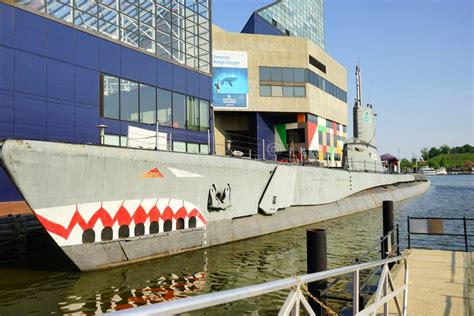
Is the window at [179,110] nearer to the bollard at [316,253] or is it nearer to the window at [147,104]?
the window at [147,104]

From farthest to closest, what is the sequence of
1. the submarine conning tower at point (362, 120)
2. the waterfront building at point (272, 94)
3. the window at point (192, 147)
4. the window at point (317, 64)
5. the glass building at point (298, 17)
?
the glass building at point (298, 17) < the window at point (317, 64) < the waterfront building at point (272, 94) < the submarine conning tower at point (362, 120) < the window at point (192, 147)

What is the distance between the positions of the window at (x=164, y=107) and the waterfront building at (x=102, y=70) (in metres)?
0.07

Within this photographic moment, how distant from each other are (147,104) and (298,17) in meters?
55.6

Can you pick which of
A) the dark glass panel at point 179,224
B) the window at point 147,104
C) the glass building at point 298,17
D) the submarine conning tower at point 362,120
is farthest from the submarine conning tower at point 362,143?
the glass building at point 298,17

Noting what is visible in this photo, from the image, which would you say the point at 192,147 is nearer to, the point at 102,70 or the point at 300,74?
the point at 102,70

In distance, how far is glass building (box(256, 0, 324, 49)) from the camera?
61688 mm

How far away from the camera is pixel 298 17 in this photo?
7212cm

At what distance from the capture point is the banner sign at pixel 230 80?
1738 inches

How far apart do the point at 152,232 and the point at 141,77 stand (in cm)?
1353

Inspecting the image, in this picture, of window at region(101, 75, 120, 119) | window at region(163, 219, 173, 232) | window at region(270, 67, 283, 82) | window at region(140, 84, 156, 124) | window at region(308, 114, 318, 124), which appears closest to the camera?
window at region(163, 219, 173, 232)

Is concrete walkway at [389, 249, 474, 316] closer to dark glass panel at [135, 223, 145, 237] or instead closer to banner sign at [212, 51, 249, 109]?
dark glass panel at [135, 223, 145, 237]

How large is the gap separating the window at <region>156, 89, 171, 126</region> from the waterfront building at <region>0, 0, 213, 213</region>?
7 cm

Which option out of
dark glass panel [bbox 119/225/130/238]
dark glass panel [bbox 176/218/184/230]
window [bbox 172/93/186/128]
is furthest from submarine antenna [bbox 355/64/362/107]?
dark glass panel [bbox 119/225/130/238]

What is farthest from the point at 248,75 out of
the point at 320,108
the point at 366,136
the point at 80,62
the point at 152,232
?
the point at 152,232
